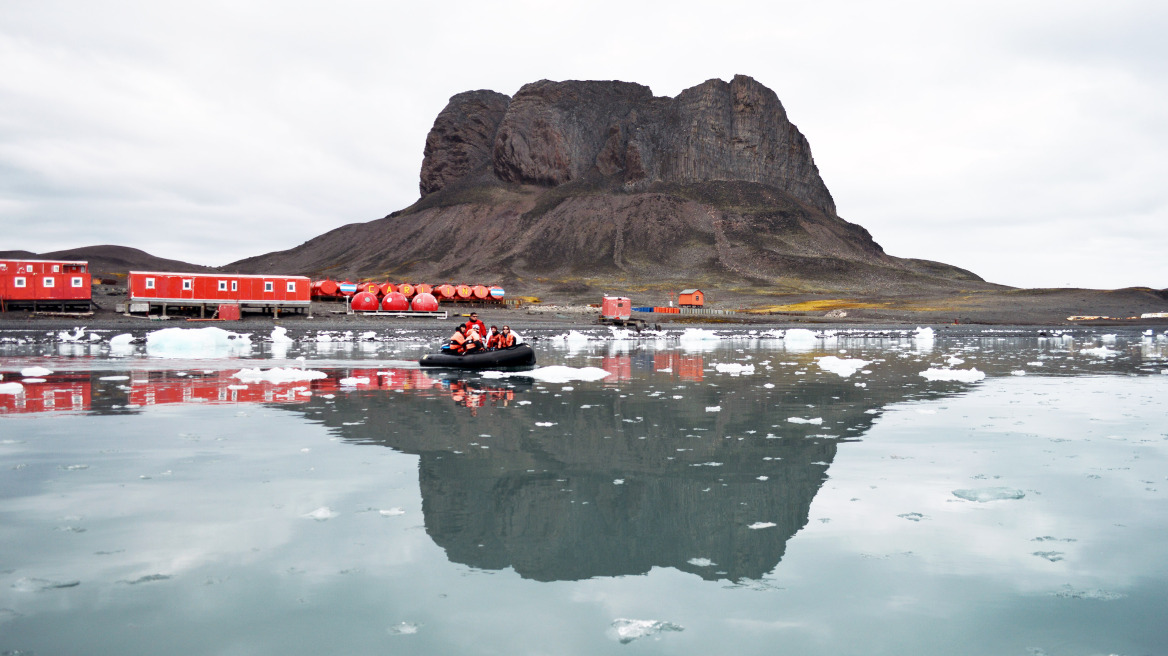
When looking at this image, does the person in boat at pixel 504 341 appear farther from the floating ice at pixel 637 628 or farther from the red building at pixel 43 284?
the red building at pixel 43 284

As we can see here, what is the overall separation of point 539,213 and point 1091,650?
6469 inches

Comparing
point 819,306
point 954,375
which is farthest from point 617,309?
point 954,375

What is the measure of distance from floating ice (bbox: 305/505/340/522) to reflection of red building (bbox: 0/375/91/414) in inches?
365

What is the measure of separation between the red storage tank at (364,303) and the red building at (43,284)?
755 inches

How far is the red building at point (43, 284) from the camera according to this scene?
160 feet

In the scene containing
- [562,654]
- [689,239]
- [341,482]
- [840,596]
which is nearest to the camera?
[562,654]

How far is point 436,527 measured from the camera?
6547 millimetres

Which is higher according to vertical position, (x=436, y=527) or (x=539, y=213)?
(x=539, y=213)

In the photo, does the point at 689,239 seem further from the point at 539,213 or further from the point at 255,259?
the point at 255,259

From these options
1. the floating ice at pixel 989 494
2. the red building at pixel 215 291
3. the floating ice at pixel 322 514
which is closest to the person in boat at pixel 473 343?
the floating ice at pixel 322 514

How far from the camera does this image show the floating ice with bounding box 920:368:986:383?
19928 mm

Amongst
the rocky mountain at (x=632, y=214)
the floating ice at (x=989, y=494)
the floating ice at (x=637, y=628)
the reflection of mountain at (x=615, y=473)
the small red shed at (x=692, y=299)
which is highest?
the rocky mountain at (x=632, y=214)

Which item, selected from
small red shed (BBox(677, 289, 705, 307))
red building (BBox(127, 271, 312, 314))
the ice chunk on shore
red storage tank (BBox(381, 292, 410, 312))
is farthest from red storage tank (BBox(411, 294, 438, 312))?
the ice chunk on shore

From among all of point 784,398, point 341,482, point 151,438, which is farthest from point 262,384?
point 784,398
